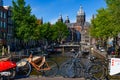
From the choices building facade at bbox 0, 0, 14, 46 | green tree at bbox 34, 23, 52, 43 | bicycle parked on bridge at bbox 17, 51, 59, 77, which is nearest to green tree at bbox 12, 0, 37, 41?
building facade at bbox 0, 0, 14, 46

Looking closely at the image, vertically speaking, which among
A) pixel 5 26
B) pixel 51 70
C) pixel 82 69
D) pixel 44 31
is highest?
pixel 5 26

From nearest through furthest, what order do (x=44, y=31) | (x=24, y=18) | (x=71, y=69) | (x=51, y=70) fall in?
(x=71, y=69)
(x=51, y=70)
(x=24, y=18)
(x=44, y=31)

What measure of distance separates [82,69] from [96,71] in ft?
2.59

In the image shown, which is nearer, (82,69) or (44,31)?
(82,69)

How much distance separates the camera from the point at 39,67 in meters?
13.3

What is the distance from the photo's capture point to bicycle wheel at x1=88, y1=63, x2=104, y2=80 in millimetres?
11758

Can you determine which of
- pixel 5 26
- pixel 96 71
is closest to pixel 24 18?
pixel 5 26

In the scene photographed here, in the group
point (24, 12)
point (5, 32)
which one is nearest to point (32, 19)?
point (24, 12)

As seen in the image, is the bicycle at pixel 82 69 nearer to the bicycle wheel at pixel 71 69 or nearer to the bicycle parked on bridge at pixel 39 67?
the bicycle wheel at pixel 71 69

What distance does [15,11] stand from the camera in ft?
197

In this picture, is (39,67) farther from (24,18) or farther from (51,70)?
(24,18)

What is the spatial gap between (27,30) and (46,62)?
45555mm

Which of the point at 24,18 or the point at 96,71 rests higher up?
the point at 24,18

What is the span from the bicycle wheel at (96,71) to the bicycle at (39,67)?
1708 millimetres
